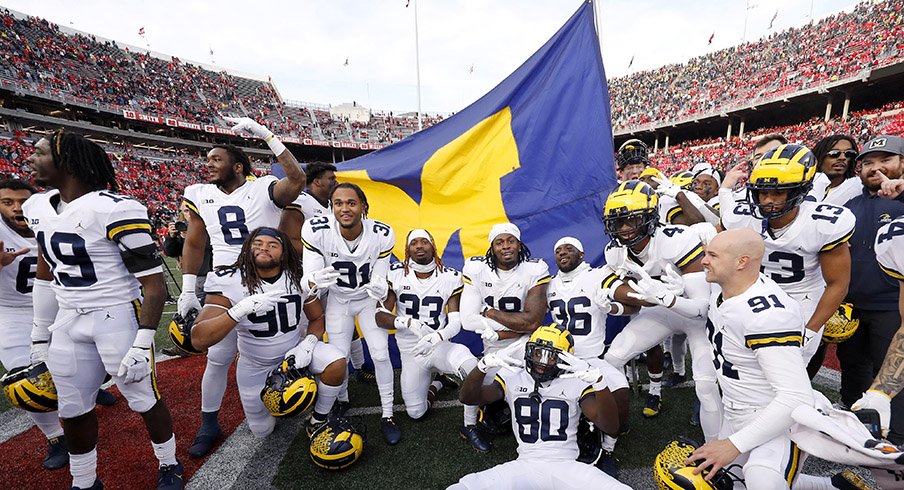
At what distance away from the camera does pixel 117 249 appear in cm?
293

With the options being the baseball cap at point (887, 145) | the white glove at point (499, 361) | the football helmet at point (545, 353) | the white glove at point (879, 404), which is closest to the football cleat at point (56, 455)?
the white glove at point (499, 361)

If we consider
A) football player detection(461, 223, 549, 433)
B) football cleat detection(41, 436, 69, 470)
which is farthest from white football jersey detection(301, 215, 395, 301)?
football cleat detection(41, 436, 69, 470)

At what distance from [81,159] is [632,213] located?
412cm

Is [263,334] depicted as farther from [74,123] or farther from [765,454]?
[74,123]

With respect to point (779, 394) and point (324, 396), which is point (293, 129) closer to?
point (324, 396)

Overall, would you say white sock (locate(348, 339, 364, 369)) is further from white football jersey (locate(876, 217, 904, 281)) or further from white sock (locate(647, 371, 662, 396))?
white football jersey (locate(876, 217, 904, 281))

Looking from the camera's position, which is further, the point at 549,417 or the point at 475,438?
the point at 475,438

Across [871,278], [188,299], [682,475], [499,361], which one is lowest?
[682,475]

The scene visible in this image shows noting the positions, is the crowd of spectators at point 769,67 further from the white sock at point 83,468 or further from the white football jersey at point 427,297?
the white sock at point 83,468

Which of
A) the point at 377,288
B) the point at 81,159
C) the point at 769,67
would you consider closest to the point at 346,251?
the point at 377,288

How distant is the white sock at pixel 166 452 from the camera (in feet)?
10.3

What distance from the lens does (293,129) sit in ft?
144

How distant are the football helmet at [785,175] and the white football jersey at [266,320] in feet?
12.0

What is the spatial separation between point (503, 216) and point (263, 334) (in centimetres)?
327
